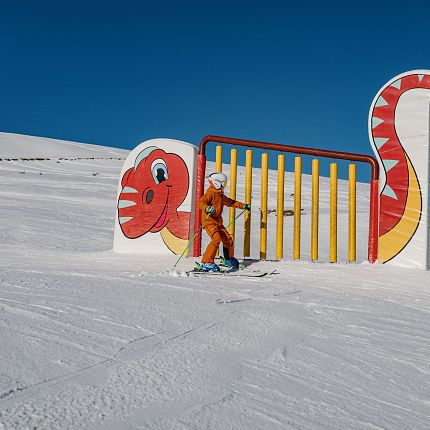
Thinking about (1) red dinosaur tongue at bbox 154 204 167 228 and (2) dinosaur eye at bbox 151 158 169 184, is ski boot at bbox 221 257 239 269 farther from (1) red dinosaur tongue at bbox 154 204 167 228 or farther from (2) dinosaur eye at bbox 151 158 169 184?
(2) dinosaur eye at bbox 151 158 169 184

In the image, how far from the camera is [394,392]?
4.87ft

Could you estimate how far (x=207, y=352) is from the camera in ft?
5.67

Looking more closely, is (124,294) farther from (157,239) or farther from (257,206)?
(257,206)

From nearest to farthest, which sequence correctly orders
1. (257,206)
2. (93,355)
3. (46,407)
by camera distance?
(46,407) < (93,355) < (257,206)

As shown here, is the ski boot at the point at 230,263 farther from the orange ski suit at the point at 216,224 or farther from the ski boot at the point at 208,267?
the ski boot at the point at 208,267

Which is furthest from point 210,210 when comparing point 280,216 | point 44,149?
point 44,149

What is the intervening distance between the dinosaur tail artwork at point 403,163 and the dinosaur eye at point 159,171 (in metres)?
2.86

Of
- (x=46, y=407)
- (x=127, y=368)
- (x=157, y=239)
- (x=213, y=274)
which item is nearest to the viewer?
(x=46, y=407)

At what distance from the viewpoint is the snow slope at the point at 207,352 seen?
1.21 meters

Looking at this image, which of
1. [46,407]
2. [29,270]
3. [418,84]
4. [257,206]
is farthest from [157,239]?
[257,206]

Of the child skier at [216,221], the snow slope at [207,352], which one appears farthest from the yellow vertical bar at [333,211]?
the snow slope at [207,352]

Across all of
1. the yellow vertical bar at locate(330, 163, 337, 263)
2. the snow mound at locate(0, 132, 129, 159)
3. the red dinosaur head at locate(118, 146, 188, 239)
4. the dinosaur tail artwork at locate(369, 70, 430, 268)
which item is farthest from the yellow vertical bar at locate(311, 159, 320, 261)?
the snow mound at locate(0, 132, 129, 159)

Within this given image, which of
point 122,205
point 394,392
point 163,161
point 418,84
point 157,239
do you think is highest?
point 418,84

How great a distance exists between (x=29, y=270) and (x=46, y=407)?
2734 mm
